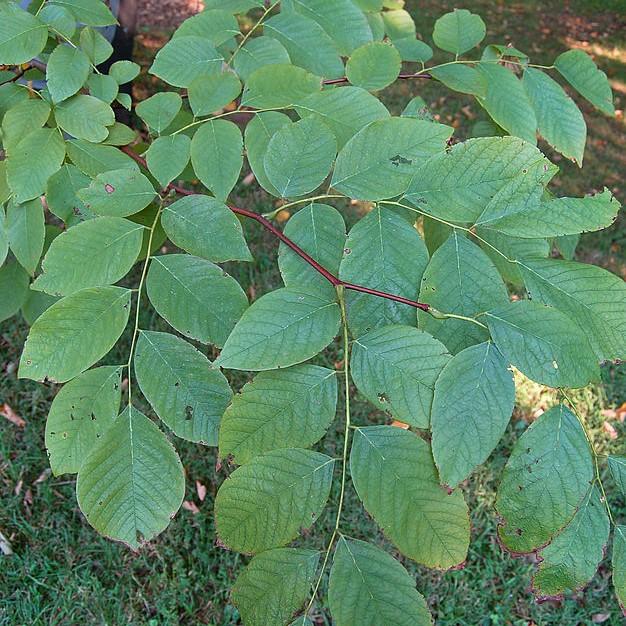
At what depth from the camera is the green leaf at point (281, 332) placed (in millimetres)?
806

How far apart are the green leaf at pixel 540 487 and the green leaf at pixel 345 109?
1.88ft

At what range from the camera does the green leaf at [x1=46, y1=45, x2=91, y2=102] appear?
3.93 ft

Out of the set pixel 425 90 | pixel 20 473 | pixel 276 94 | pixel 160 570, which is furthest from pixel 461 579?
Result: pixel 425 90

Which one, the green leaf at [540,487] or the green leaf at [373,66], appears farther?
the green leaf at [373,66]

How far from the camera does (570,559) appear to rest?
81 centimetres

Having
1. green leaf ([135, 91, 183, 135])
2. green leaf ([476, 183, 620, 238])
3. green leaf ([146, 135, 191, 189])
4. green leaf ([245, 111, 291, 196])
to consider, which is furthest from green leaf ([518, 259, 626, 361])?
green leaf ([135, 91, 183, 135])

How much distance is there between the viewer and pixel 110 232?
996 mm

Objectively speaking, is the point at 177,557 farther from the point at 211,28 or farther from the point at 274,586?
the point at 211,28

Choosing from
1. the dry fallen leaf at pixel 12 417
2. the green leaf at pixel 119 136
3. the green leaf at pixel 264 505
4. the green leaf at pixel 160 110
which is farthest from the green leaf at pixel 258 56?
the dry fallen leaf at pixel 12 417

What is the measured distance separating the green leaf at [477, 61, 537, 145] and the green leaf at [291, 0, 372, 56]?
257mm

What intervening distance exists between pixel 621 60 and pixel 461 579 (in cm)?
518

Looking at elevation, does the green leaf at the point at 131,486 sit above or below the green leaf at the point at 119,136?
below

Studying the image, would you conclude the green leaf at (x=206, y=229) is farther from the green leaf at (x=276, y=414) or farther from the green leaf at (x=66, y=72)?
the green leaf at (x=66, y=72)

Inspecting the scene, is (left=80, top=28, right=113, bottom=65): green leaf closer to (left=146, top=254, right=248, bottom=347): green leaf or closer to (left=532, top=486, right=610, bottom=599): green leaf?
(left=146, top=254, right=248, bottom=347): green leaf
